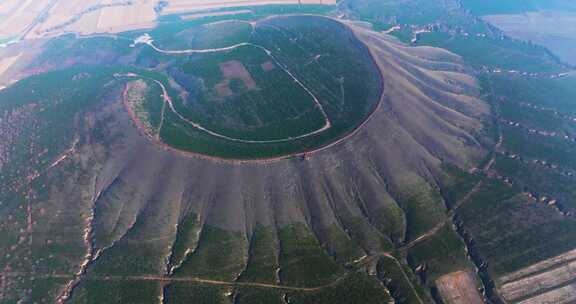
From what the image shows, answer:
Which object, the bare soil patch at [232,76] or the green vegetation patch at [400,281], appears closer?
the green vegetation patch at [400,281]

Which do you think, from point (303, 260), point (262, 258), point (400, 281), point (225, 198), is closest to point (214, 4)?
point (225, 198)

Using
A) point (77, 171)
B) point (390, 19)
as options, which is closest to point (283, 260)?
point (77, 171)

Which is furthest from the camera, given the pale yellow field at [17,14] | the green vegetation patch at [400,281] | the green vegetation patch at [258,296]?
the pale yellow field at [17,14]

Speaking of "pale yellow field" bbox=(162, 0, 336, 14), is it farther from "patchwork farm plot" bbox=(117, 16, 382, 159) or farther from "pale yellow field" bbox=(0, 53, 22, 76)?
"pale yellow field" bbox=(0, 53, 22, 76)

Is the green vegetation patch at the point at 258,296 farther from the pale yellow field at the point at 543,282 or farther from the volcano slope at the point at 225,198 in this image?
the pale yellow field at the point at 543,282

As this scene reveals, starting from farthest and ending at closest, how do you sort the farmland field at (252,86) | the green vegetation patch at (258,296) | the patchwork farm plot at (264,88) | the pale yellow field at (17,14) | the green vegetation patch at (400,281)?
the pale yellow field at (17,14)
the farmland field at (252,86)
the patchwork farm plot at (264,88)
the green vegetation patch at (400,281)
the green vegetation patch at (258,296)

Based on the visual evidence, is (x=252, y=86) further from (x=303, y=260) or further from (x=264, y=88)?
(x=303, y=260)

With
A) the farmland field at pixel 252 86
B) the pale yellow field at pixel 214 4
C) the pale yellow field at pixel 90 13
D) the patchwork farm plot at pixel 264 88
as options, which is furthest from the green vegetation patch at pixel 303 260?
the pale yellow field at pixel 214 4

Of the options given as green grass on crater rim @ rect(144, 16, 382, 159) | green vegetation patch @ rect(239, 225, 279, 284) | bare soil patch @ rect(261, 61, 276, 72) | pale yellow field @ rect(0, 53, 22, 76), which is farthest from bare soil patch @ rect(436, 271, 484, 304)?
pale yellow field @ rect(0, 53, 22, 76)
